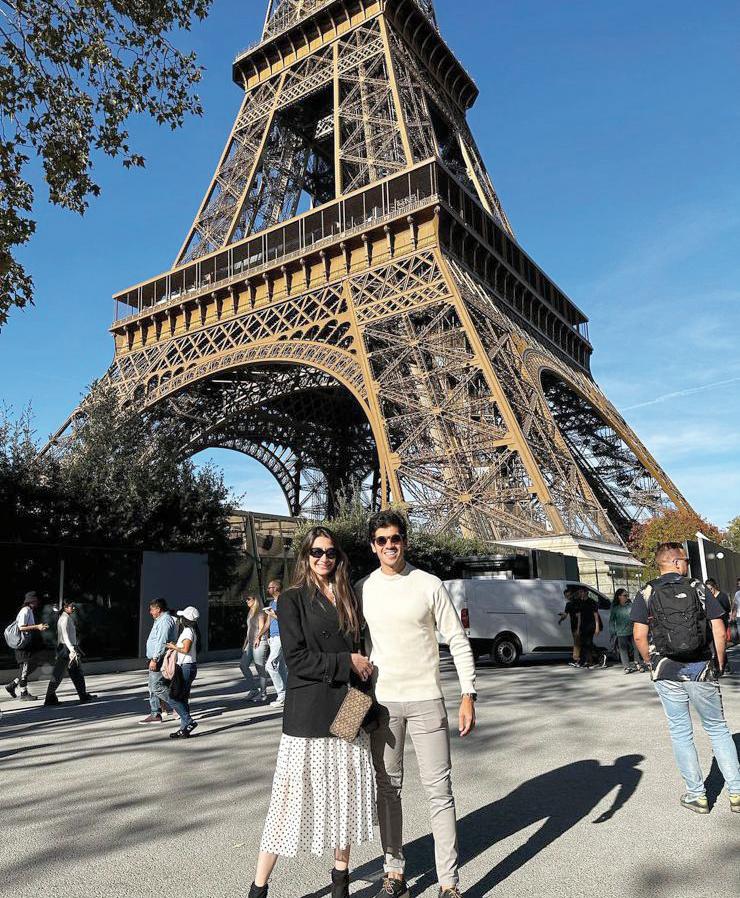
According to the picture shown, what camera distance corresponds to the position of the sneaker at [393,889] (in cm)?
335

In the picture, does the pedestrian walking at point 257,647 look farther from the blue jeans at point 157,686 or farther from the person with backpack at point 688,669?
the person with backpack at point 688,669

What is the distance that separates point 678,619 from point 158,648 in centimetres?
588

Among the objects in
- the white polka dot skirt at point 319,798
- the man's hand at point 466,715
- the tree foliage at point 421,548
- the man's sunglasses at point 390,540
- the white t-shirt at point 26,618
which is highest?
the tree foliage at point 421,548

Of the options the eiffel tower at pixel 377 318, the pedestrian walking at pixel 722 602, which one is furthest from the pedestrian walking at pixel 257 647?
the eiffel tower at pixel 377 318

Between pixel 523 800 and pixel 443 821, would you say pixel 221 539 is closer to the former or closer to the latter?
pixel 523 800

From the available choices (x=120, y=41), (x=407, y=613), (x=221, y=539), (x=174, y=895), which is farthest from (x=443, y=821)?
(x=221, y=539)

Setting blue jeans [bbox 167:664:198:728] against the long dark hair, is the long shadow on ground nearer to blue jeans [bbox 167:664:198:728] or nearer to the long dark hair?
the long dark hair

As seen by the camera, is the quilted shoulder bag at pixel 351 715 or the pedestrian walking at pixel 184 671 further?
the pedestrian walking at pixel 184 671

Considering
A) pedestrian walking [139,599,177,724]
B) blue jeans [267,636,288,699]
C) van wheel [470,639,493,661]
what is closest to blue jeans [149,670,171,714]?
pedestrian walking [139,599,177,724]

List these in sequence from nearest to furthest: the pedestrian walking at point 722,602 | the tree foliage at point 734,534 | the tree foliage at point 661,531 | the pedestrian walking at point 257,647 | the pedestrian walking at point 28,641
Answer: the pedestrian walking at point 722,602
the pedestrian walking at point 257,647
the pedestrian walking at point 28,641
the tree foliage at point 661,531
the tree foliage at point 734,534

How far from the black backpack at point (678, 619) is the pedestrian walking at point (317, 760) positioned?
2.42m

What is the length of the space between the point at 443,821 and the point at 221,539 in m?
16.9

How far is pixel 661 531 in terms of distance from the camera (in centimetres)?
3650

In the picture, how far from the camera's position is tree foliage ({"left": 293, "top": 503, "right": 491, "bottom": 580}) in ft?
66.4
